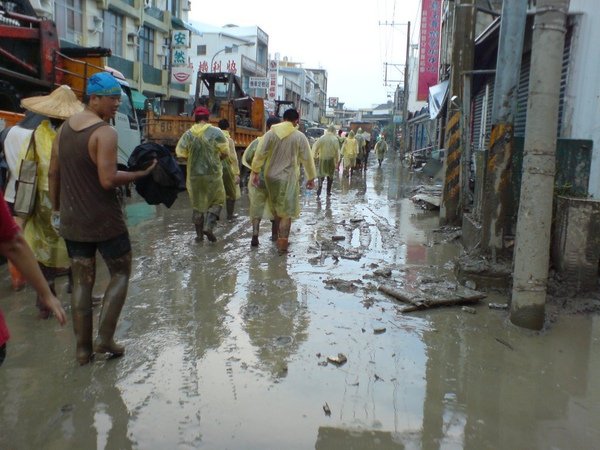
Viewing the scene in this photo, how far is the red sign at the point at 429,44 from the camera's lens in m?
25.7

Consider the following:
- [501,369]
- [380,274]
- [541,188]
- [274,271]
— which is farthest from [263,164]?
[501,369]

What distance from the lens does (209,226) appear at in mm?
7086

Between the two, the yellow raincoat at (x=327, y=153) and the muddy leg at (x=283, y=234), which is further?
the yellow raincoat at (x=327, y=153)

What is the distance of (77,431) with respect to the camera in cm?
259

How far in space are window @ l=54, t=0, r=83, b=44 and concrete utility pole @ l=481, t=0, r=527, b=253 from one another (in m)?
17.6

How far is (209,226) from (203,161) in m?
0.86

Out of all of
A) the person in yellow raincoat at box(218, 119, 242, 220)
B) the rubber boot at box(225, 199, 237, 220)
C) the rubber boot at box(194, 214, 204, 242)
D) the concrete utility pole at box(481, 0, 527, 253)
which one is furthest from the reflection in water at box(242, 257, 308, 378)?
the rubber boot at box(225, 199, 237, 220)

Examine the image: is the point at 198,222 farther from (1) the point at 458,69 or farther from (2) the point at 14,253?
(2) the point at 14,253

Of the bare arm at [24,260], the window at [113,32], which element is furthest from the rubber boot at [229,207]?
the window at [113,32]

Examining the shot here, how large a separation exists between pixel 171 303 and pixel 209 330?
0.75 m

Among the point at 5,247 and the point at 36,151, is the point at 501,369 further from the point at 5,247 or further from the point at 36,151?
the point at 36,151

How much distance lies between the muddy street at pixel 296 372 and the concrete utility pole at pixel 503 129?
72 centimetres

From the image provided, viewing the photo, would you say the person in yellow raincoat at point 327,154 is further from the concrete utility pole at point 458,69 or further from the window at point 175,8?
the window at point 175,8

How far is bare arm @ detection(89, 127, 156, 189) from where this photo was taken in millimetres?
3025
